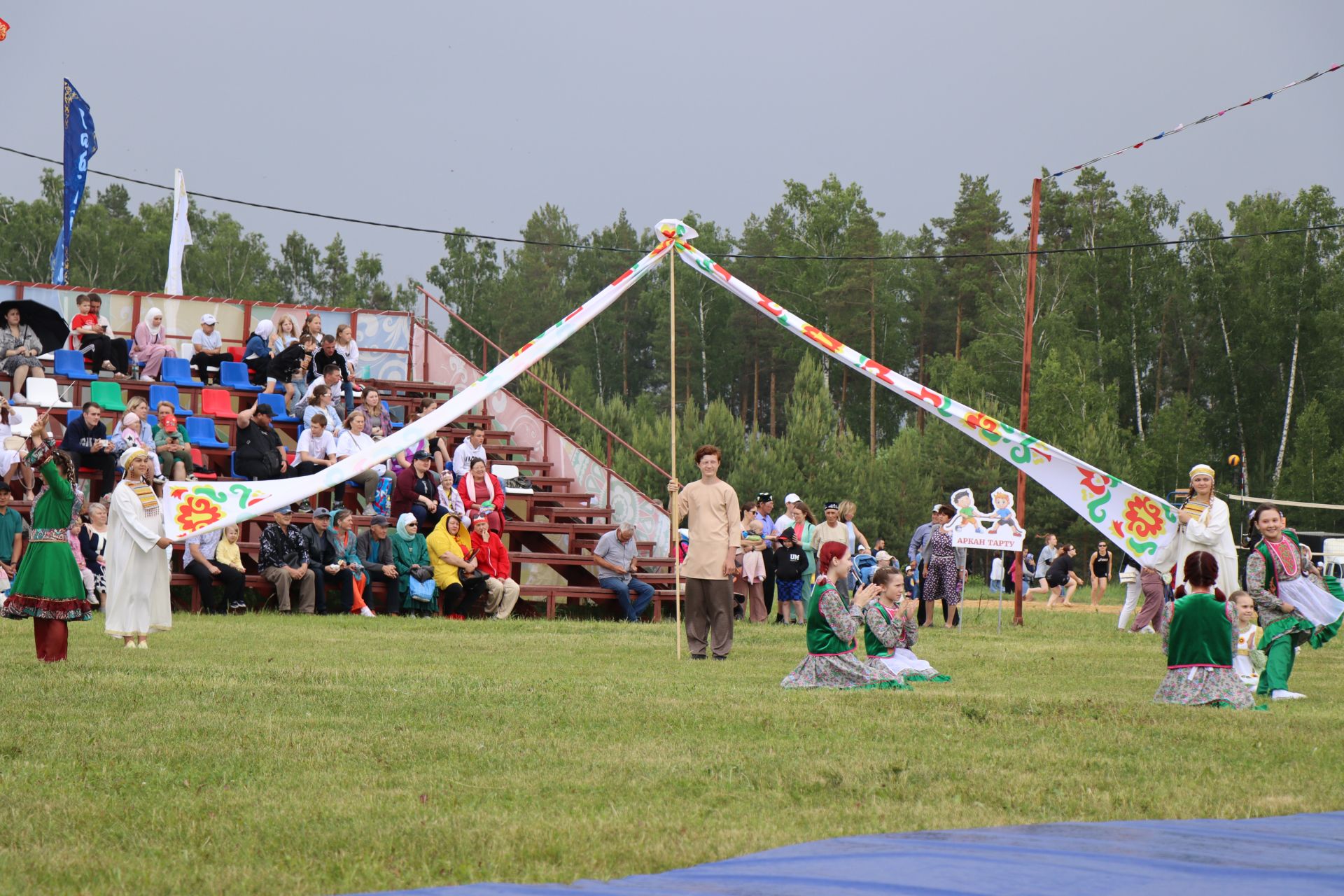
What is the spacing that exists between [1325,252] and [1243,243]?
602 cm

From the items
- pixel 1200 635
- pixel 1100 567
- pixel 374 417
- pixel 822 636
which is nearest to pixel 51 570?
pixel 822 636

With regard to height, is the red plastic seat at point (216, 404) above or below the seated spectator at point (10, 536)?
above

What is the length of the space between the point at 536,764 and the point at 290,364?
682 inches

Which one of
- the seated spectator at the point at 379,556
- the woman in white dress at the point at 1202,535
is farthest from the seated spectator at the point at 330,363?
the woman in white dress at the point at 1202,535

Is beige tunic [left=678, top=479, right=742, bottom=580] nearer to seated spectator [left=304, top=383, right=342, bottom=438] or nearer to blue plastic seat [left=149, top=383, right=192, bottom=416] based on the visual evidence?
seated spectator [left=304, top=383, right=342, bottom=438]

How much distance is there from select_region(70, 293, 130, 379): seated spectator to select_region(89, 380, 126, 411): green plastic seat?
0.83 metres

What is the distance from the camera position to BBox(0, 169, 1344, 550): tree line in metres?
47.2

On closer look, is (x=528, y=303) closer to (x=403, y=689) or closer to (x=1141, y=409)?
(x=1141, y=409)

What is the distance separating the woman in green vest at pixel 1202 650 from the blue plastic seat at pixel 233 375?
16989 millimetres

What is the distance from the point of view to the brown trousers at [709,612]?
12.9 meters

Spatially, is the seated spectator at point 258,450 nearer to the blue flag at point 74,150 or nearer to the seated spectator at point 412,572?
the seated spectator at point 412,572

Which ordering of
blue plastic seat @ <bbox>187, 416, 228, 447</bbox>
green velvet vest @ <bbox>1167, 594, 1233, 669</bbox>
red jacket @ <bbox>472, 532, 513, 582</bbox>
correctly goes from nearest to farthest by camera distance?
1. green velvet vest @ <bbox>1167, 594, 1233, 669</bbox>
2. red jacket @ <bbox>472, 532, 513, 582</bbox>
3. blue plastic seat @ <bbox>187, 416, 228, 447</bbox>

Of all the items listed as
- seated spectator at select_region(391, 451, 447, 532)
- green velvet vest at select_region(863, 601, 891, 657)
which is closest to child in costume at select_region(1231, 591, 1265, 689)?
green velvet vest at select_region(863, 601, 891, 657)

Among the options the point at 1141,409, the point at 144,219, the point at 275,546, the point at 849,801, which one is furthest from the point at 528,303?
the point at 849,801
